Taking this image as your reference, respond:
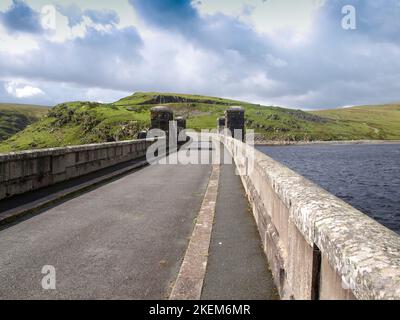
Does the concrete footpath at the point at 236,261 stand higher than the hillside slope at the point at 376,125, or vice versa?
the hillside slope at the point at 376,125

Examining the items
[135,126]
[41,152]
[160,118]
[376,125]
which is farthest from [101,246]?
[376,125]

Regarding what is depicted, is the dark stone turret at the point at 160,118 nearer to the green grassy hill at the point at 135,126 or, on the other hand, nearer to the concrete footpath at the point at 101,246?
the concrete footpath at the point at 101,246

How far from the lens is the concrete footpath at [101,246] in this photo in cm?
392

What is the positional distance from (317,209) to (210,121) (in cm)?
12007

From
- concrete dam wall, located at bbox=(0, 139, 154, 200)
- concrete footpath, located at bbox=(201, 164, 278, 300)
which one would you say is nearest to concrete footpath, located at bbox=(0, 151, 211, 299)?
concrete footpath, located at bbox=(201, 164, 278, 300)

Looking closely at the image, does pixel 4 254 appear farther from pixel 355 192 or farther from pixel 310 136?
pixel 310 136

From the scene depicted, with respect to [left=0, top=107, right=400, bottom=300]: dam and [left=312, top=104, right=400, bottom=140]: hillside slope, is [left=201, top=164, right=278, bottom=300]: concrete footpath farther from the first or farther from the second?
[left=312, top=104, right=400, bottom=140]: hillside slope

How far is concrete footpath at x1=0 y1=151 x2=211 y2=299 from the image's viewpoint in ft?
12.9

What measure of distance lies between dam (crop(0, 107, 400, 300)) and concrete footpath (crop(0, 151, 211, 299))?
0.02 metres

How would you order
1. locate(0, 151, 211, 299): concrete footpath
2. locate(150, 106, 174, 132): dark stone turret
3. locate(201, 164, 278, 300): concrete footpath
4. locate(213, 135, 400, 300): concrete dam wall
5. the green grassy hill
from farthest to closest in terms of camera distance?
the green grassy hill → locate(150, 106, 174, 132): dark stone turret → locate(0, 151, 211, 299): concrete footpath → locate(201, 164, 278, 300): concrete footpath → locate(213, 135, 400, 300): concrete dam wall

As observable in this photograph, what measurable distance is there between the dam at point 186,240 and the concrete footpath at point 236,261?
1 cm

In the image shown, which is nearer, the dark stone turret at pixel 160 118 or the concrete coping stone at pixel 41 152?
the concrete coping stone at pixel 41 152

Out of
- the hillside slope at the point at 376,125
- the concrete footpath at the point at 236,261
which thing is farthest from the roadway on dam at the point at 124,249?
the hillside slope at the point at 376,125
